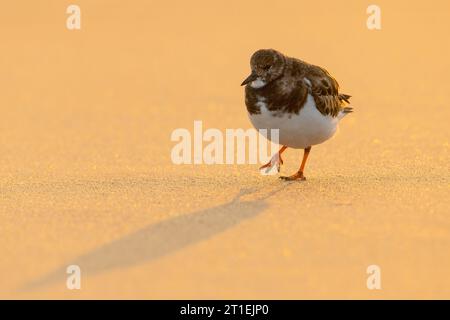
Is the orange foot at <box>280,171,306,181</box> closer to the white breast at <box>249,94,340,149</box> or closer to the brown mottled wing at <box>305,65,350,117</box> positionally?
the white breast at <box>249,94,340,149</box>

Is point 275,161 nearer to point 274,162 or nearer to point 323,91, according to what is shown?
point 274,162

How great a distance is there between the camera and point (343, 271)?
15.1 ft

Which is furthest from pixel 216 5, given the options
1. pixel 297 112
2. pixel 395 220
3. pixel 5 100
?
pixel 395 220

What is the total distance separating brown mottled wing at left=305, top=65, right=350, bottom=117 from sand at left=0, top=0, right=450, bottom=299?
0.52 meters

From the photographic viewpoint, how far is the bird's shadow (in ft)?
15.2

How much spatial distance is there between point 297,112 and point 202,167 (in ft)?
3.38

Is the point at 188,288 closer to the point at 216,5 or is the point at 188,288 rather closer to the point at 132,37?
the point at 132,37

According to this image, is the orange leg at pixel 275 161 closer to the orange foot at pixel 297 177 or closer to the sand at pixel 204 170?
the sand at pixel 204 170

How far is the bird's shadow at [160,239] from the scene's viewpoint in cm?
464

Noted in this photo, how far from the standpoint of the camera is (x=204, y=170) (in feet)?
22.2

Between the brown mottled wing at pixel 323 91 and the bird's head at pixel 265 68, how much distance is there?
248 millimetres

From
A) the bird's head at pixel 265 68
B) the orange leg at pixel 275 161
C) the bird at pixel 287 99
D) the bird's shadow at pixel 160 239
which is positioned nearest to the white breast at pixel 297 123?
the bird at pixel 287 99

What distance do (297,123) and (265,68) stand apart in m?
0.46

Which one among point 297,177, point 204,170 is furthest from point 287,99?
point 204,170
